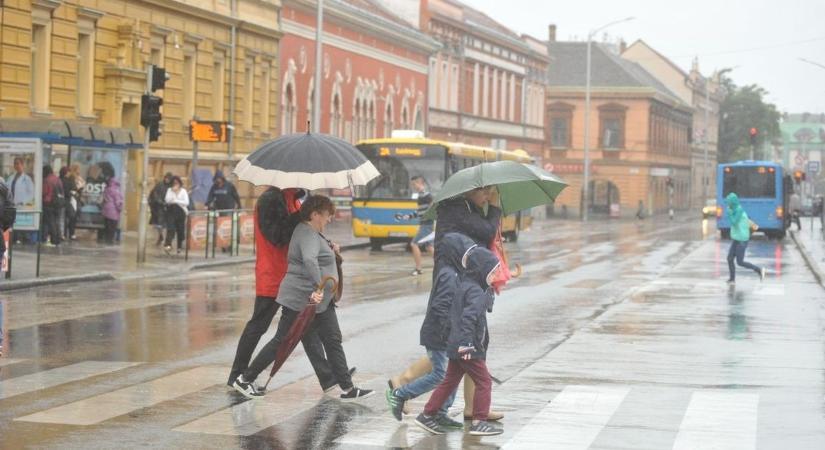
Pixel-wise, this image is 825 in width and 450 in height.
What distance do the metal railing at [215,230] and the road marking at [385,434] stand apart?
19585 mm

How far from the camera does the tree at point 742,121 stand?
150 m

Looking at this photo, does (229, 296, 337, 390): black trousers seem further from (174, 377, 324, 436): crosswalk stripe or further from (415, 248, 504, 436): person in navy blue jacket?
(415, 248, 504, 436): person in navy blue jacket

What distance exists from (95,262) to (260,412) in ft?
56.8

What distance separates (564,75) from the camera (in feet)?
366

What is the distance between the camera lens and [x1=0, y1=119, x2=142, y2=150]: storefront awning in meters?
28.5

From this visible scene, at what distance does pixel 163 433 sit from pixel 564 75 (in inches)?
4049

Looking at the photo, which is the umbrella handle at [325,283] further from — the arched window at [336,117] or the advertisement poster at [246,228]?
the arched window at [336,117]

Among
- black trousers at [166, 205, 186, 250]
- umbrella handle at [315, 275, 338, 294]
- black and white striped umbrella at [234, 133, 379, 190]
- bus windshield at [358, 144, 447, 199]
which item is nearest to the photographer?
umbrella handle at [315, 275, 338, 294]

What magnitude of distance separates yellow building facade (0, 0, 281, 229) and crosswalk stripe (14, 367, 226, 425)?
17.0 metres

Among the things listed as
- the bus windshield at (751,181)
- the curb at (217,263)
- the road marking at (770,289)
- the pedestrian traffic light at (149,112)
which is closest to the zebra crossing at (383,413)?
the road marking at (770,289)

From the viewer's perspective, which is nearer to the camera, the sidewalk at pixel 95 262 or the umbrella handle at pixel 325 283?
the umbrella handle at pixel 325 283

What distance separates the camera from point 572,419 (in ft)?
35.8

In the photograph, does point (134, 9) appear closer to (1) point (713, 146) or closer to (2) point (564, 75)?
(2) point (564, 75)

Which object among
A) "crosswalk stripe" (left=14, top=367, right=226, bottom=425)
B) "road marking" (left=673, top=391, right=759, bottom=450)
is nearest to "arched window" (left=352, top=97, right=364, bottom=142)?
"crosswalk stripe" (left=14, top=367, right=226, bottom=425)
